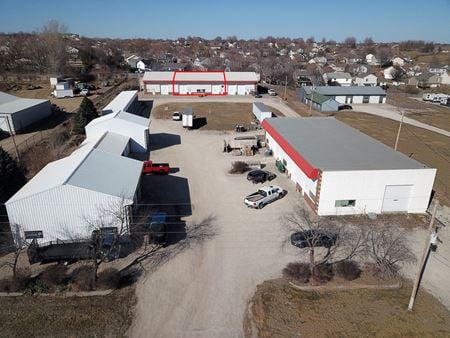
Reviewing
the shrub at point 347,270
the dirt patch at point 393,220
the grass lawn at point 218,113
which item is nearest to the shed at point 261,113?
the grass lawn at point 218,113

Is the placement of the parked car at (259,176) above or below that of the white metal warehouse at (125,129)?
below

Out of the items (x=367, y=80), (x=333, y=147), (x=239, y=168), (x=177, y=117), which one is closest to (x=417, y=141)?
(x=333, y=147)

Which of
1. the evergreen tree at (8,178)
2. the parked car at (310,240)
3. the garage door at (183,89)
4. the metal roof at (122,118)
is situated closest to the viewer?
the parked car at (310,240)

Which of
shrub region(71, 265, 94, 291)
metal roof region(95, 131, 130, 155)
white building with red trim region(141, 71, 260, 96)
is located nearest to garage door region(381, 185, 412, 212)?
shrub region(71, 265, 94, 291)

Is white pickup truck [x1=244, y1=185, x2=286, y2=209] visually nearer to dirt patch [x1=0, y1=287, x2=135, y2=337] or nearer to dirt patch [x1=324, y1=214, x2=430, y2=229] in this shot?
dirt patch [x1=324, y1=214, x2=430, y2=229]

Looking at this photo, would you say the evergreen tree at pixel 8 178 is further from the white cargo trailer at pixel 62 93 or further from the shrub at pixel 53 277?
the white cargo trailer at pixel 62 93

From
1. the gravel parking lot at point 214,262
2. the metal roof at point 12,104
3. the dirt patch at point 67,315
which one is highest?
the metal roof at point 12,104

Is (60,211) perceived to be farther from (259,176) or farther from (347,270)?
(347,270)
